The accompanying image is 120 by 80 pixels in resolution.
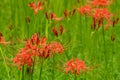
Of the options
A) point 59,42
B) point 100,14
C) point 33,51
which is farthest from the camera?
point 59,42

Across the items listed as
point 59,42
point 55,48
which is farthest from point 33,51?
point 59,42

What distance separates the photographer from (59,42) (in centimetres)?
297

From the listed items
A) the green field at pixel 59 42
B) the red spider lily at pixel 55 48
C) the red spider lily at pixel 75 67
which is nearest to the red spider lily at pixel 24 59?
the green field at pixel 59 42

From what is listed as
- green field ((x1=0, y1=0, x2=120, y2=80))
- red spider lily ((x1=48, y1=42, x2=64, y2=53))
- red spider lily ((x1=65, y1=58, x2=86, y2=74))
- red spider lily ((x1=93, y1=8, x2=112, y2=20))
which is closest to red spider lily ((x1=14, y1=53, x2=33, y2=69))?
green field ((x1=0, y1=0, x2=120, y2=80))

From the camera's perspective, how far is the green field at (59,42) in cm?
209

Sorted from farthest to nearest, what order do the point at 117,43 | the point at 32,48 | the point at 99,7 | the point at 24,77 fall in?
the point at 117,43 → the point at 99,7 → the point at 24,77 → the point at 32,48

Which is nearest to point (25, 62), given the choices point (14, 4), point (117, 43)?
point (117, 43)

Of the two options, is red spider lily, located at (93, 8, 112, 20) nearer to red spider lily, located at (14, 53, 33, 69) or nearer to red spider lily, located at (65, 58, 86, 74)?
red spider lily, located at (65, 58, 86, 74)

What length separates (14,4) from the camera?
457cm

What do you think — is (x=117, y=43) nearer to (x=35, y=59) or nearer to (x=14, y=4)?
(x=14, y=4)

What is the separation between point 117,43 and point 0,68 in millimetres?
1496

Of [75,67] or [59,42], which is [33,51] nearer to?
[75,67]

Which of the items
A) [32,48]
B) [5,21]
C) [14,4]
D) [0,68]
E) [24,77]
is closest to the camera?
[32,48]

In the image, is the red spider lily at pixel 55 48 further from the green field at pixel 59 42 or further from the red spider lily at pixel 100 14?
the red spider lily at pixel 100 14
